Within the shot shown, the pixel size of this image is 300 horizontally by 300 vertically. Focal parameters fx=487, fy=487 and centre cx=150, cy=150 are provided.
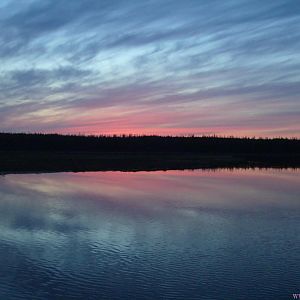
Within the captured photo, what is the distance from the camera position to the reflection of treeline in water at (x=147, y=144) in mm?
84438

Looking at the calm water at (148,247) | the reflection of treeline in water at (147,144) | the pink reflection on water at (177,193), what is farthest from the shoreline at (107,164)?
the reflection of treeline in water at (147,144)

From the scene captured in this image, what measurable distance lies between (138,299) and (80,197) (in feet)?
39.9

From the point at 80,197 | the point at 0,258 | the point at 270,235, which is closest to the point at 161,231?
the point at 270,235

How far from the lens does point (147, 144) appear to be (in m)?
96.4

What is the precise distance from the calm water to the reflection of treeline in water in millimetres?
65108

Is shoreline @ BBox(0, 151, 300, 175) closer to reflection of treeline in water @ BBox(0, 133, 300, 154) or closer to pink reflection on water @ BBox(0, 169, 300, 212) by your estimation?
pink reflection on water @ BBox(0, 169, 300, 212)

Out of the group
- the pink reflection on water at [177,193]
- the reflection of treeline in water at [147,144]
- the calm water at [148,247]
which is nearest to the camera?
the calm water at [148,247]

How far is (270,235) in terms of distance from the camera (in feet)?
38.2

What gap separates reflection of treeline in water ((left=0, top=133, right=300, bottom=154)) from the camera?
277 feet

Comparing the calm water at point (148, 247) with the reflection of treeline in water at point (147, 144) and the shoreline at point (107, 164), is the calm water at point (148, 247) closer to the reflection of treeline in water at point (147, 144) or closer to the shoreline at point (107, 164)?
the shoreline at point (107, 164)

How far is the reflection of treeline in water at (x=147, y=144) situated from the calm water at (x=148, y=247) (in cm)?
6511

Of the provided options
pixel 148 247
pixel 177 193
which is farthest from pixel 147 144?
pixel 148 247

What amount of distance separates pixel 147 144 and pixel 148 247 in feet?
283

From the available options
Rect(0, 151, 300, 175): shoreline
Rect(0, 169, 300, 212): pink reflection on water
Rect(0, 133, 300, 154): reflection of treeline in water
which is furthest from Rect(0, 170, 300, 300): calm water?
Rect(0, 133, 300, 154): reflection of treeline in water
